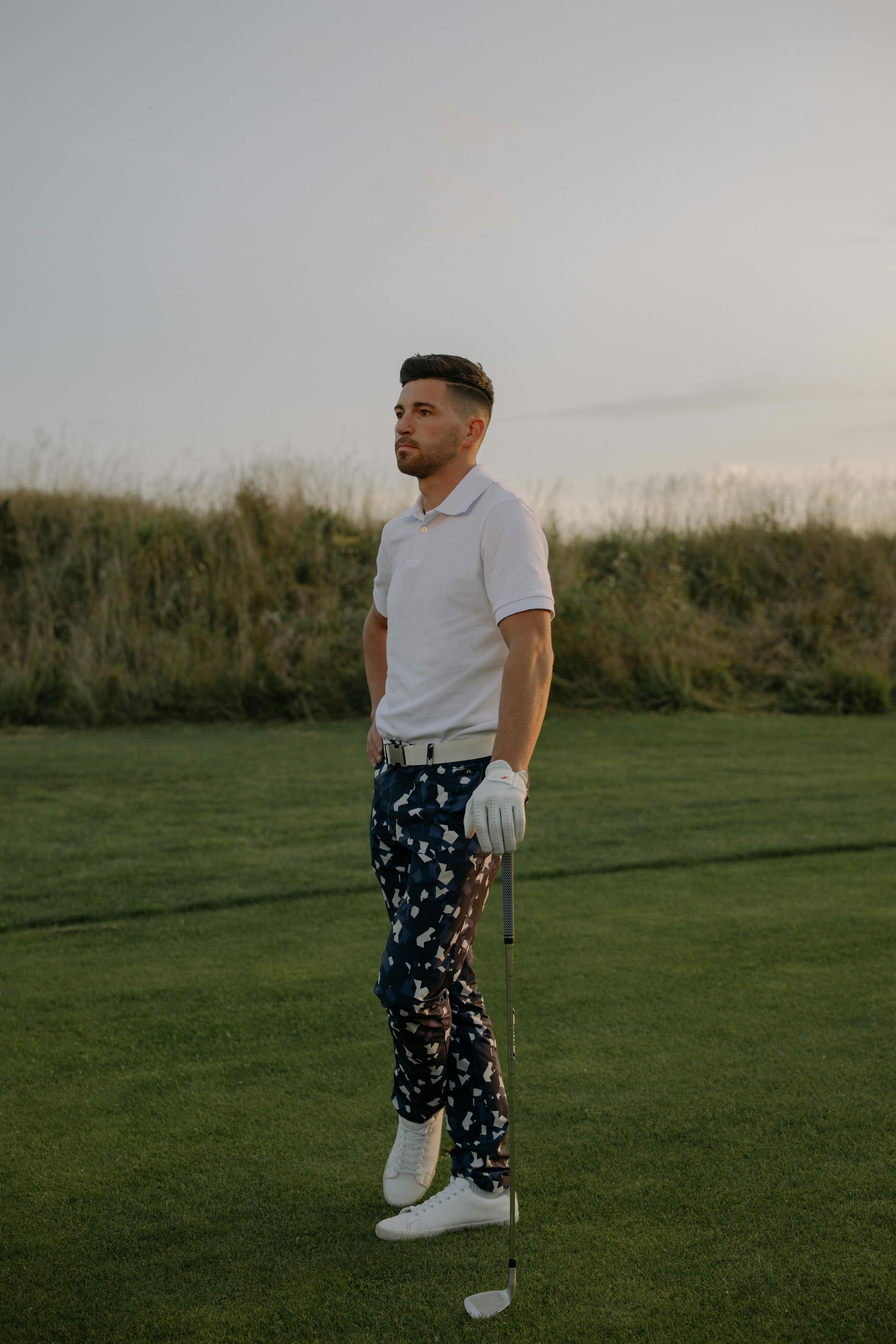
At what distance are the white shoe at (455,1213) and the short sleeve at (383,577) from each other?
120 cm

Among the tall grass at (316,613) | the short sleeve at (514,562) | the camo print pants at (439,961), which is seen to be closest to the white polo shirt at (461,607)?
the short sleeve at (514,562)

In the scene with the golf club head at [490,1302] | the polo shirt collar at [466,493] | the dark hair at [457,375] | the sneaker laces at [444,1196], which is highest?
the dark hair at [457,375]

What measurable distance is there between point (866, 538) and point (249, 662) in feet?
24.8

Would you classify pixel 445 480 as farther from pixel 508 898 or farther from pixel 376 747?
pixel 508 898

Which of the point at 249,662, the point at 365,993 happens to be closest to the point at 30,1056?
the point at 365,993

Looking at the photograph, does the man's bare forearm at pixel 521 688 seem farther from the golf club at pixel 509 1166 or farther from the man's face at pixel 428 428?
the man's face at pixel 428 428

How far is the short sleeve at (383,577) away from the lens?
2572mm

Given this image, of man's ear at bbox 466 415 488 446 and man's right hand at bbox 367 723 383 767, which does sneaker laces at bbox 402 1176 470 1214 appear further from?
man's ear at bbox 466 415 488 446

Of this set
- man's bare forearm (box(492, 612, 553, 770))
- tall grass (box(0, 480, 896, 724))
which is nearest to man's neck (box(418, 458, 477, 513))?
man's bare forearm (box(492, 612, 553, 770))

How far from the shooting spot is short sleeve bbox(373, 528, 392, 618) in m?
2.57

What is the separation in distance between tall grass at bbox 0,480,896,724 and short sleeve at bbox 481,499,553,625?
26.1 feet

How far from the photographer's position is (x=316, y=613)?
437 inches

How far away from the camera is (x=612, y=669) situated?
1073cm

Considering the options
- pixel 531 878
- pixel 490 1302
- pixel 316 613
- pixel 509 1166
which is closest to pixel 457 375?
pixel 509 1166
